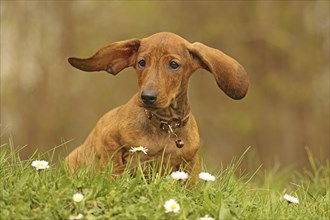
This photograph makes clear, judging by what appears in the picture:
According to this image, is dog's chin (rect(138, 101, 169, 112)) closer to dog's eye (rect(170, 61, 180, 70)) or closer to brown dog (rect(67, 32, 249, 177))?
brown dog (rect(67, 32, 249, 177))

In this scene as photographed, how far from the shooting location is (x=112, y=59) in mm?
5516

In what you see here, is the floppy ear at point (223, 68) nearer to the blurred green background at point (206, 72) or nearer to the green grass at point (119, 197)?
the green grass at point (119, 197)

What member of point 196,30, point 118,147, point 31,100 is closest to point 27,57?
point 31,100

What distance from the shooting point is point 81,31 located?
55.7ft

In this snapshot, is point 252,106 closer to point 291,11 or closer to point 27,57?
point 291,11

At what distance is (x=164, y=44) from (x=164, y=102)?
0.41 m

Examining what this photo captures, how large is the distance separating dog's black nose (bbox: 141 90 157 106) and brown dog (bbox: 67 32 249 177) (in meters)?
0.07

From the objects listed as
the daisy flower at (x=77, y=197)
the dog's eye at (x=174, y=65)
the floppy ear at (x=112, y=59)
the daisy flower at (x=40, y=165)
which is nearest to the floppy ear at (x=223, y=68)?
the dog's eye at (x=174, y=65)

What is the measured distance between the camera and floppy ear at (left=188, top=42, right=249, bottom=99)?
17.1ft

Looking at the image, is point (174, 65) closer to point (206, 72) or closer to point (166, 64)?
point (166, 64)

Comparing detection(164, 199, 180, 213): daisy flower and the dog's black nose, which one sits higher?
the dog's black nose

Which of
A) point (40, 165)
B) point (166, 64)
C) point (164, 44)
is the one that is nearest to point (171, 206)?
point (40, 165)

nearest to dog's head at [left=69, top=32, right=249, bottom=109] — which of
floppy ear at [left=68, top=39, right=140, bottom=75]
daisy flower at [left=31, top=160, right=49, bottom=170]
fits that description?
floppy ear at [left=68, top=39, right=140, bottom=75]

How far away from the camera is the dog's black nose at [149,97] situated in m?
4.82
